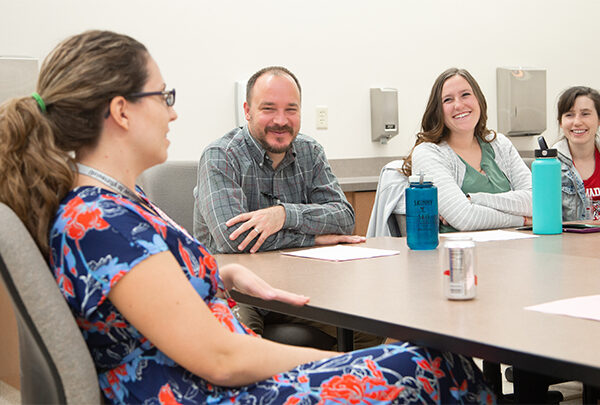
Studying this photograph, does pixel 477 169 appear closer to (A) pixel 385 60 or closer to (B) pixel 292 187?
(B) pixel 292 187

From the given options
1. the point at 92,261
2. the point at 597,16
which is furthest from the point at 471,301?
the point at 597,16

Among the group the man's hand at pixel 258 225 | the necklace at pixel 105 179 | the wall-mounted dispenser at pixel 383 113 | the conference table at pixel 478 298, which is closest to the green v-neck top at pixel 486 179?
the conference table at pixel 478 298

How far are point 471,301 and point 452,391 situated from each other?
183 mm

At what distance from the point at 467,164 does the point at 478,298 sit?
1581mm

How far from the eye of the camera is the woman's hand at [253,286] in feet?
4.55

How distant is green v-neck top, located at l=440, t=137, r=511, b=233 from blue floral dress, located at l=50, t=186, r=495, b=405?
1.64 meters

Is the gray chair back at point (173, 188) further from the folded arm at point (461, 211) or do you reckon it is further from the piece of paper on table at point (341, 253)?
the folded arm at point (461, 211)

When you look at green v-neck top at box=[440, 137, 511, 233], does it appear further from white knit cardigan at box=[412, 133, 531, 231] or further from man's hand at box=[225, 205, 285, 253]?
man's hand at box=[225, 205, 285, 253]

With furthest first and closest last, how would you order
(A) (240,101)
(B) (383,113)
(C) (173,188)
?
(B) (383,113)
(A) (240,101)
(C) (173,188)

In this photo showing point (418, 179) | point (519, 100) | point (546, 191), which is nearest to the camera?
point (418, 179)

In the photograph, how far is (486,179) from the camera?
9.18 feet

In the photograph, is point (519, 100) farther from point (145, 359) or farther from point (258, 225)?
point (145, 359)

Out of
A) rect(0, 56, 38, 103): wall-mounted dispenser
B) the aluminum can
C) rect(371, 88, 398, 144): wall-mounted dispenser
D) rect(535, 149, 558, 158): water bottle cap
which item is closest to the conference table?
the aluminum can

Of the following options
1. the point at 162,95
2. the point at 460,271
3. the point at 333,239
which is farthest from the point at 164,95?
the point at 333,239
